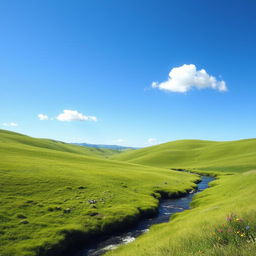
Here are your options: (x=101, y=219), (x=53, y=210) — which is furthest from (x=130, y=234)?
(x=53, y=210)

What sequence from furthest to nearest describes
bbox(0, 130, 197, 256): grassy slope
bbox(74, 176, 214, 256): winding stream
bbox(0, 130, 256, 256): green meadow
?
1. bbox(74, 176, 214, 256): winding stream
2. bbox(0, 130, 197, 256): grassy slope
3. bbox(0, 130, 256, 256): green meadow

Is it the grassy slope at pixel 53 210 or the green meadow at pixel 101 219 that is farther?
the grassy slope at pixel 53 210

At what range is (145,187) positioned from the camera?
51.7 metres

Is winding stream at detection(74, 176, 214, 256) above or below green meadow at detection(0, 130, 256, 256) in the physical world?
below

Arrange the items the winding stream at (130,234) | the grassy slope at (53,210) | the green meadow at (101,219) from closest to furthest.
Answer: the green meadow at (101,219)
the grassy slope at (53,210)
the winding stream at (130,234)

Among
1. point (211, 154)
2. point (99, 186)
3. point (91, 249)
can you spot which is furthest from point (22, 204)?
point (211, 154)

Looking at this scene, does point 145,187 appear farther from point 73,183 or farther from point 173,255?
point 173,255

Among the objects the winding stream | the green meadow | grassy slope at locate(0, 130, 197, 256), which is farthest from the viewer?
the winding stream

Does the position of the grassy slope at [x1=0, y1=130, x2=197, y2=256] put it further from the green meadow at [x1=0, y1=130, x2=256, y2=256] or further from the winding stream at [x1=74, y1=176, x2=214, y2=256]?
the winding stream at [x1=74, y1=176, x2=214, y2=256]

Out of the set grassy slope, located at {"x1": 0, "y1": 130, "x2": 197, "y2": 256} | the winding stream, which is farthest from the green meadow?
the winding stream

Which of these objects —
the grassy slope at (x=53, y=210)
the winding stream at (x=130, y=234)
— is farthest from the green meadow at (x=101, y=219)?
the winding stream at (x=130, y=234)

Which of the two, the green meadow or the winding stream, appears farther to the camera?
the winding stream

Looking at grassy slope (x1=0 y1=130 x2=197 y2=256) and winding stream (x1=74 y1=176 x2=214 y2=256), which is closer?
grassy slope (x1=0 y1=130 x2=197 y2=256)

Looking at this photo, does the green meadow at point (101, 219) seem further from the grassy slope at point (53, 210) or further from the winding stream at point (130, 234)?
the winding stream at point (130, 234)
